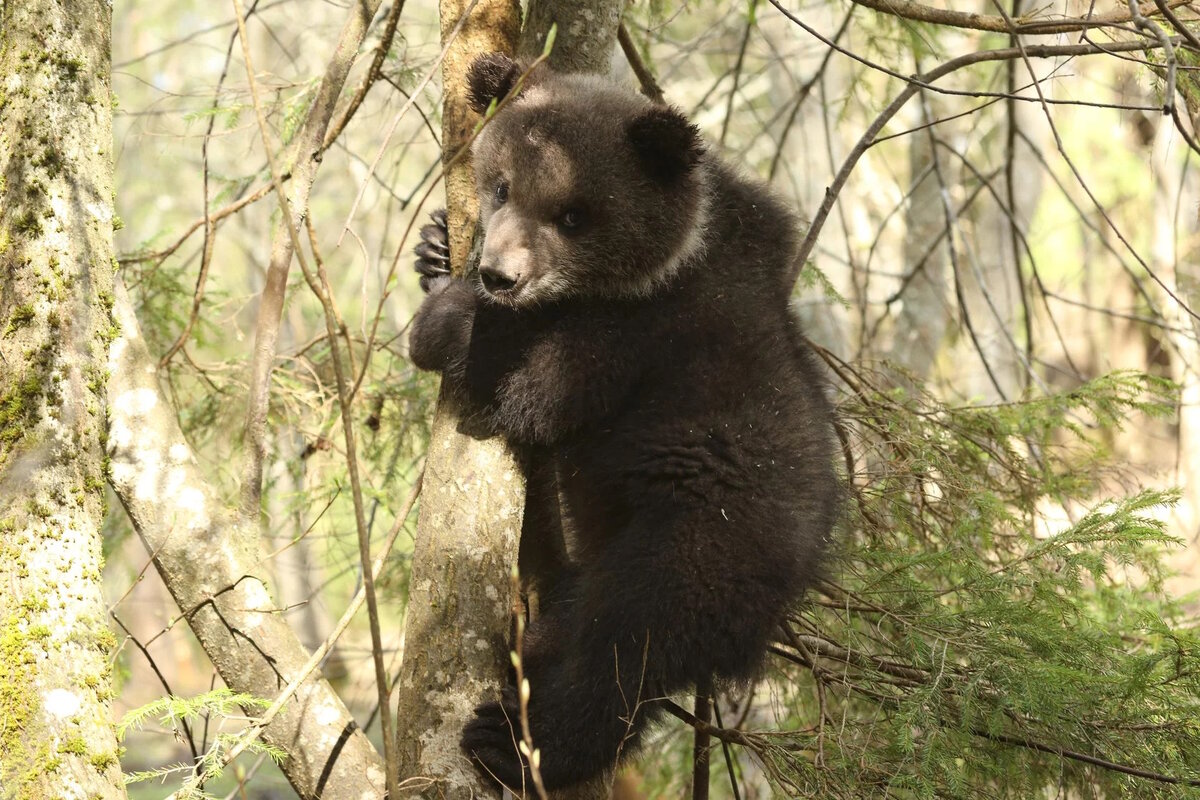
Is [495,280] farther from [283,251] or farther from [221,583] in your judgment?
[221,583]

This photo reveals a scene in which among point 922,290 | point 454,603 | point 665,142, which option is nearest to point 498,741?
point 454,603

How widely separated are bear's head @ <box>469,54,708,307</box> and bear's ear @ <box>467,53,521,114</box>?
0.28m

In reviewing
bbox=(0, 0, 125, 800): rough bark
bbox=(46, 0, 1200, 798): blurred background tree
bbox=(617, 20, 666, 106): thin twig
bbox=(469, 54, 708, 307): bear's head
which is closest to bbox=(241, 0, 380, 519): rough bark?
bbox=(46, 0, 1200, 798): blurred background tree

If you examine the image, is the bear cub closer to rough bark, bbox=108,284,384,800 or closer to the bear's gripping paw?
the bear's gripping paw

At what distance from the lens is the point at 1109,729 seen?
3.66 metres

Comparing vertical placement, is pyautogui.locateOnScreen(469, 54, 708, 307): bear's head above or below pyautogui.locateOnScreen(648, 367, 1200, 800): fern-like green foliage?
above

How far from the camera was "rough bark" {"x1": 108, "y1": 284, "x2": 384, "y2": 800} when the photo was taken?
11.2 ft

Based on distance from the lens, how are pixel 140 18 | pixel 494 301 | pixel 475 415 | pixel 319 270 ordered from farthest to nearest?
1. pixel 140 18
2. pixel 494 301
3. pixel 475 415
4. pixel 319 270

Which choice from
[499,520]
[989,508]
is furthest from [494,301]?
[989,508]

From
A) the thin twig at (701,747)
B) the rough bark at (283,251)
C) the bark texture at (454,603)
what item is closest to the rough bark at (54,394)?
the rough bark at (283,251)

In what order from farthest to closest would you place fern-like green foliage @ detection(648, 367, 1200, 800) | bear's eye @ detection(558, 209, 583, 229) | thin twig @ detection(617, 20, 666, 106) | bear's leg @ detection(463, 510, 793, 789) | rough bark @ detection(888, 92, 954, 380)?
rough bark @ detection(888, 92, 954, 380), thin twig @ detection(617, 20, 666, 106), bear's eye @ detection(558, 209, 583, 229), bear's leg @ detection(463, 510, 793, 789), fern-like green foliage @ detection(648, 367, 1200, 800)

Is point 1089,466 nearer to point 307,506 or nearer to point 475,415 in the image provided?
point 475,415

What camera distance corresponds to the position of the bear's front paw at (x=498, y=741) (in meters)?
3.58

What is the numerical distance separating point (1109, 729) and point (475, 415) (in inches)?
104
